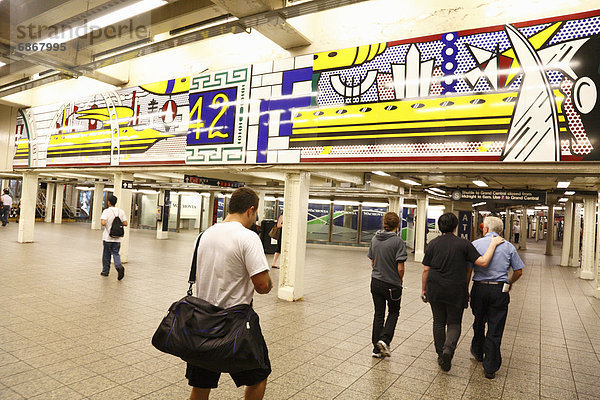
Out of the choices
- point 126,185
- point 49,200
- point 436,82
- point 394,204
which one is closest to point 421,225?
point 394,204

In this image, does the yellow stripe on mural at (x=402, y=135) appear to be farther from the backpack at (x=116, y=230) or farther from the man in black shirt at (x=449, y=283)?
the backpack at (x=116, y=230)

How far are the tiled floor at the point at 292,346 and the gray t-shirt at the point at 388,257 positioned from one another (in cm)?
92

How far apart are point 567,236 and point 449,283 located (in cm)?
1567

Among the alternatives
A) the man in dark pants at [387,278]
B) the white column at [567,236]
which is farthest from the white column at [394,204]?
the man in dark pants at [387,278]

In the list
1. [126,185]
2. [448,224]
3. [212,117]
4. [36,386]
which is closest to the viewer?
[36,386]

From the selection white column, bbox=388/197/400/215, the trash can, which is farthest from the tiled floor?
the trash can

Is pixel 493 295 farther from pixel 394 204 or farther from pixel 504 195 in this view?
pixel 394 204

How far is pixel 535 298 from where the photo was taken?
8.52 m

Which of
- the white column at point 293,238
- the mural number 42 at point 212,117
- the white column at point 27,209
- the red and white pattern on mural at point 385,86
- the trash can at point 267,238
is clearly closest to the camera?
the red and white pattern on mural at point 385,86

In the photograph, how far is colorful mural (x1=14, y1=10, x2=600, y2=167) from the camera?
464cm

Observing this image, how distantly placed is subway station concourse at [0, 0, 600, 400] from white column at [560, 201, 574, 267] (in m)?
6.16

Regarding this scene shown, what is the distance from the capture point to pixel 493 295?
155 inches

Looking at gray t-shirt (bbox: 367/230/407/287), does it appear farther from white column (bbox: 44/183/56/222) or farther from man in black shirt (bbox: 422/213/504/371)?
white column (bbox: 44/183/56/222)

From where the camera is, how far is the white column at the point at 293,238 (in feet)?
22.8
